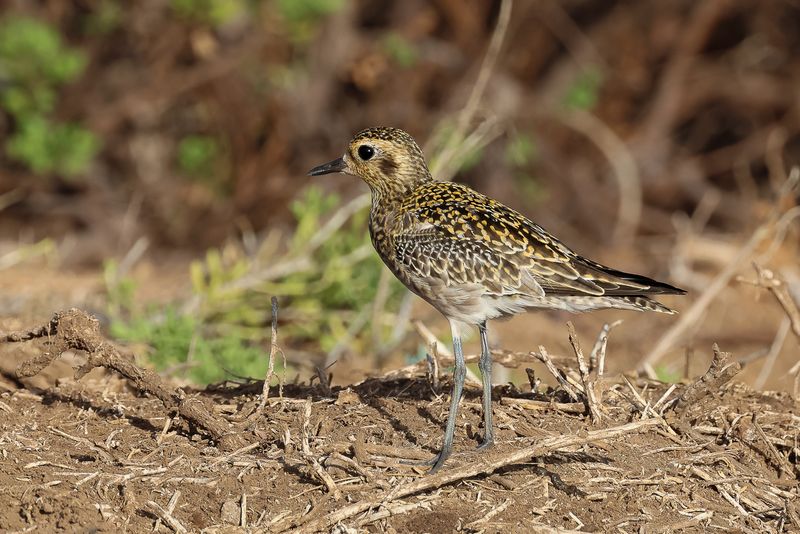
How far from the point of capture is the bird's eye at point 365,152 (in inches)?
215

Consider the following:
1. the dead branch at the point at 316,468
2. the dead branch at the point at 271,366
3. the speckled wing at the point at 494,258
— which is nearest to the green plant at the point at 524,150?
the speckled wing at the point at 494,258

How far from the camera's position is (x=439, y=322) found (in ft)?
26.6

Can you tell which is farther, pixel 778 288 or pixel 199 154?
pixel 199 154

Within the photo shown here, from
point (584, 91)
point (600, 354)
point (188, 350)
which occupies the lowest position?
point (188, 350)

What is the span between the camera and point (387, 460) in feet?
14.4

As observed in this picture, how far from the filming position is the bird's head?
5.46m

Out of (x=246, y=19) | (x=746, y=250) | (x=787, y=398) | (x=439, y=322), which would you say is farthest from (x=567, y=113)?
(x=787, y=398)

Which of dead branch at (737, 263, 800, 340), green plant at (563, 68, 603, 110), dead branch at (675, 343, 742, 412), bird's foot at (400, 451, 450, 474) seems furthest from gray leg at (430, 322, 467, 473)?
green plant at (563, 68, 603, 110)

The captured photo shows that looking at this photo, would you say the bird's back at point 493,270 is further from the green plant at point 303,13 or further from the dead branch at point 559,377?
the green plant at point 303,13

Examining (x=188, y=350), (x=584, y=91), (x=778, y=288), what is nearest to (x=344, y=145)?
(x=584, y=91)

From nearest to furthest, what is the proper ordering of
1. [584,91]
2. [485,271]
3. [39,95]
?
[485,271] → [39,95] → [584,91]

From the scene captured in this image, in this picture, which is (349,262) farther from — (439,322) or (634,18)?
(634,18)

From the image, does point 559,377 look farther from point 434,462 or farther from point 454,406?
point 434,462

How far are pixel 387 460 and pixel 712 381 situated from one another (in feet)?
4.73
